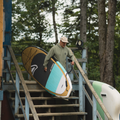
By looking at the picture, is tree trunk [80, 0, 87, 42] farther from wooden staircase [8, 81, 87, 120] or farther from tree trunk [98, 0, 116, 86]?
wooden staircase [8, 81, 87, 120]

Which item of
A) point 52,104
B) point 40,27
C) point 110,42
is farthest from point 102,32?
point 40,27

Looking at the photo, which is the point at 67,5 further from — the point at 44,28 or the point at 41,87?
the point at 41,87

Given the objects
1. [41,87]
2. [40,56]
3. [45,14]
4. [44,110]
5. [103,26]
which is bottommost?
[44,110]

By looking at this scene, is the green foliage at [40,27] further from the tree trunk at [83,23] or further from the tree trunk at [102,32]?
the tree trunk at [102,32]

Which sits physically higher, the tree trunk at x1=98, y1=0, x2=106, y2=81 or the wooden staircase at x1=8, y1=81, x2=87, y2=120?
the tree trunk at x1=98, y1=0, x2=106, y2=81

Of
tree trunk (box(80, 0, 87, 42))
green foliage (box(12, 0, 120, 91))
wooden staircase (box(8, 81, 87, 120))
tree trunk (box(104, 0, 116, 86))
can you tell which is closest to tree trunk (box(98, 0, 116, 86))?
tree trunk (box(104, 0, 116, 86))

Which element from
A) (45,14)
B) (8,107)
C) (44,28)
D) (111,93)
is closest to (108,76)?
(111,93)

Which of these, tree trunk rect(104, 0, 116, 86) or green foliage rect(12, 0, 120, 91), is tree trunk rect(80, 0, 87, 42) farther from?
tree trunk rect(104, 0, 116, 86)

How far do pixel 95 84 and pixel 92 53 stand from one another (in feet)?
37.3

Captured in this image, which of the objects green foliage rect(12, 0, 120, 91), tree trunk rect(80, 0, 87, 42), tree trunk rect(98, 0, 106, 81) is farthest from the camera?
green foliage rect(12, 0, 120, 91)

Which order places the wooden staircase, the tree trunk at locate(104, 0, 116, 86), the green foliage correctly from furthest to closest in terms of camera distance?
the green foliage
the tree trunk at locate(104, 0, 116, 86)
the wooden staircase

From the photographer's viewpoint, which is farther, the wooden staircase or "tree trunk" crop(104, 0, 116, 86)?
"tree trunk" crop(104, 0, 116, 86)

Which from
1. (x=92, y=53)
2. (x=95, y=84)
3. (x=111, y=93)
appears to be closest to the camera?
(x=111, y=93)

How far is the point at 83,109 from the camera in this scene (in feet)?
18.9
